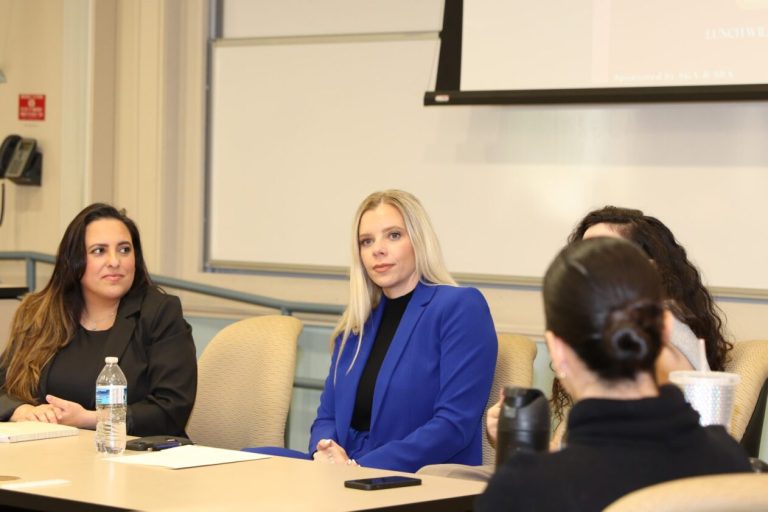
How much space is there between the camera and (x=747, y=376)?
3.11m

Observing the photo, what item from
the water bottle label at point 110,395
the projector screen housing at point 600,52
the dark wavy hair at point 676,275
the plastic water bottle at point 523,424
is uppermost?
the projector screen housing at point 600,52

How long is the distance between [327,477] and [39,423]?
3.70 ft

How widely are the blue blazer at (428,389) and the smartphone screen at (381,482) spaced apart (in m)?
0.88

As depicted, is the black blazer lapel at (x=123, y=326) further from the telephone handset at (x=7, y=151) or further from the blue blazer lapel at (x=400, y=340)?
the telephone handset at (x=7, y=151)

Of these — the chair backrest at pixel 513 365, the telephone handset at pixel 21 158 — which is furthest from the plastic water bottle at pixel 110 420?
the telephone handset at pixel 21 158

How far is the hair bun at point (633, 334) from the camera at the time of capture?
62.2 inches

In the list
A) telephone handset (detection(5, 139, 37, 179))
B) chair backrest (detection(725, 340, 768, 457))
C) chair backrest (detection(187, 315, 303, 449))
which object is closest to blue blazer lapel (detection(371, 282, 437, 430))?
chair backrest (detection(187, 315, 303, 449))

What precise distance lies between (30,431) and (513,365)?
1479 mm

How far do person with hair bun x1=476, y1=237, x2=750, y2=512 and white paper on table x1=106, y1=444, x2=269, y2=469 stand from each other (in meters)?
1.21

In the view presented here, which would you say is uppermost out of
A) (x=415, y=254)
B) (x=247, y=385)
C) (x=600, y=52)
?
(x=600, y=52)

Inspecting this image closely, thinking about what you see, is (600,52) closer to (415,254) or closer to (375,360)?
(415,254)

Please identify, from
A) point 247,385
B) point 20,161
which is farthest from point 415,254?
point 20,161

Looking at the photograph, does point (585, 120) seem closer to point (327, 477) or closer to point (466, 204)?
point (466, 204)

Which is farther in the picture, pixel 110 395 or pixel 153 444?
pixel 110 395
